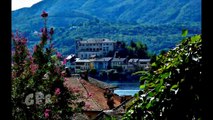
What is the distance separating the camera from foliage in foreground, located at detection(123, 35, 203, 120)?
275cm

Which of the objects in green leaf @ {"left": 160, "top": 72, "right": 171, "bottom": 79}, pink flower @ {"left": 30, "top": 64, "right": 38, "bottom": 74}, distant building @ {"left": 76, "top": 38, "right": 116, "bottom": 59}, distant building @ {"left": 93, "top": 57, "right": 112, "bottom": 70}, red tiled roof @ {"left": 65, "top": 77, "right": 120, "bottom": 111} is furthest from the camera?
distant building @ {"left": 76, "top": 38, "right": 116, "bottom": 59}

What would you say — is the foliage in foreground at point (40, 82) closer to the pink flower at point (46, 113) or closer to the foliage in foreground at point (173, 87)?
the pink flower at point (46, 113)

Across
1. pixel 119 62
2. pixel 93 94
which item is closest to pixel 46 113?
pixel 93 94

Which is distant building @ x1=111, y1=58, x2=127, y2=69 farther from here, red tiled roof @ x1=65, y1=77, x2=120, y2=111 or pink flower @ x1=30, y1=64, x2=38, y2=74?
pink flower @ x1=30, y1=64, x2=38, y2=74

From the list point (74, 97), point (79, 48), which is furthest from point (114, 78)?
point (74, 97)

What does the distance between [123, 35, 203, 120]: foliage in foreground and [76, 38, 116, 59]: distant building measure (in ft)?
548

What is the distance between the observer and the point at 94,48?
186 meters

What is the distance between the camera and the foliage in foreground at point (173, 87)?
2.75 m

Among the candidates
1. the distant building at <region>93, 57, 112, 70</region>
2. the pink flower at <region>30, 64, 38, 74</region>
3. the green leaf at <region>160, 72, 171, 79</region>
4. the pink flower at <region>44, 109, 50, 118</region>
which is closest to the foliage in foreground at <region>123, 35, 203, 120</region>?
the green leaf at <region>160, 72, 171, 79</region>

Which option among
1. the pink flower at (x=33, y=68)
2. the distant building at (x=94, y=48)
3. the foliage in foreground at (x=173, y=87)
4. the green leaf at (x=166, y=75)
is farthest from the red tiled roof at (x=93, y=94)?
the distant building at (x=94, y=48)

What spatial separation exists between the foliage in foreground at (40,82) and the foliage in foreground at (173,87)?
7245 millimetres

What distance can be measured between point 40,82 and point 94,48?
17426 cm
